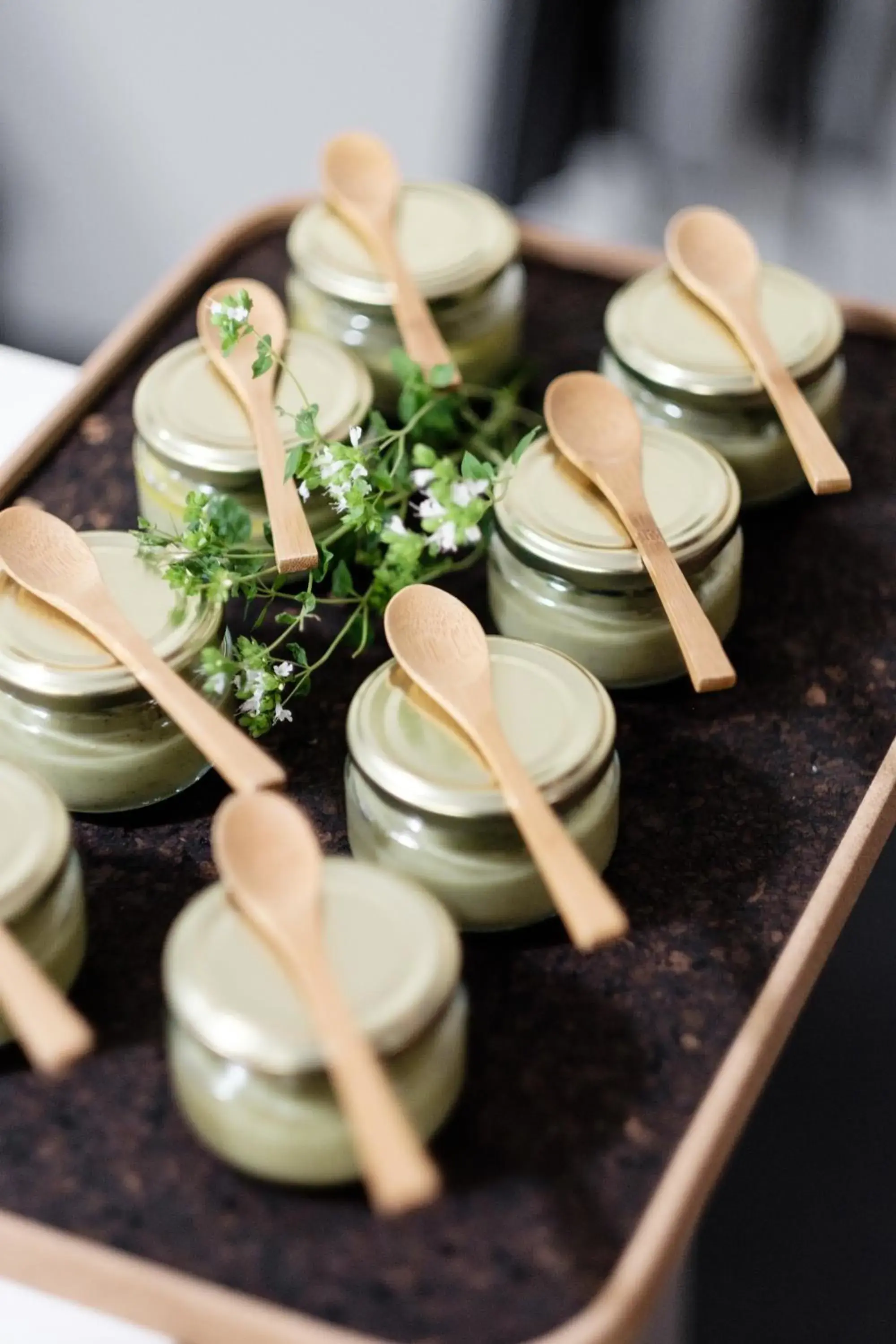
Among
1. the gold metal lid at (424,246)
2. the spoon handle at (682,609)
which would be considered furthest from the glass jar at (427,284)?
the spoon handle at (682,609)

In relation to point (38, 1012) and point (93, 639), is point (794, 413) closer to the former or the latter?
point (93, 639)

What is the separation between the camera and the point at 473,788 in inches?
24.4

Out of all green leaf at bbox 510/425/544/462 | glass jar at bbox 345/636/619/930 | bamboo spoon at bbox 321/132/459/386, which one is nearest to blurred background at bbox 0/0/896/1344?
bamboo spoon at bbox 321/132/459/386

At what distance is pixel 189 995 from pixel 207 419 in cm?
36

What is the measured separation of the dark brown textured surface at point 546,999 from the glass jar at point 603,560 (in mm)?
43

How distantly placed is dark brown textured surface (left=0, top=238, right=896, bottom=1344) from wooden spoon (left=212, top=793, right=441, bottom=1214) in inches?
1.5

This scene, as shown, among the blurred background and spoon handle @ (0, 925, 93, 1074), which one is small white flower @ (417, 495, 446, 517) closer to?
spoon handle @ (0, 925, 93, 1074)

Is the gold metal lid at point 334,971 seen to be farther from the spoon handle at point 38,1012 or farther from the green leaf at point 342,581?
the green leaf at point 342,581

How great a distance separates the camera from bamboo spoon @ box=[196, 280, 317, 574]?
723mm

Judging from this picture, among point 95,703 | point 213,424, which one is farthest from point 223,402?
point 95,703

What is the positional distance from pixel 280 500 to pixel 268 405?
0.25 ft

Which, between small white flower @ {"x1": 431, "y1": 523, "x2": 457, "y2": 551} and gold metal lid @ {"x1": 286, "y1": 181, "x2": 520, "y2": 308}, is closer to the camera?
small white flower @ {"x1": 431, "y1": 523, "x2": 457, "y2": 551}

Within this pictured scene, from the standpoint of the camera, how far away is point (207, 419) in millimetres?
797

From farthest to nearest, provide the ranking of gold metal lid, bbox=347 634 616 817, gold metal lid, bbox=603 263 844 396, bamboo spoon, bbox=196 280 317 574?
gold metal lid, bbox=603 263 844 396 → bamboo spoon, bbox=196 280 317 574 → gold metal lid, bbox=347 634 616 817
